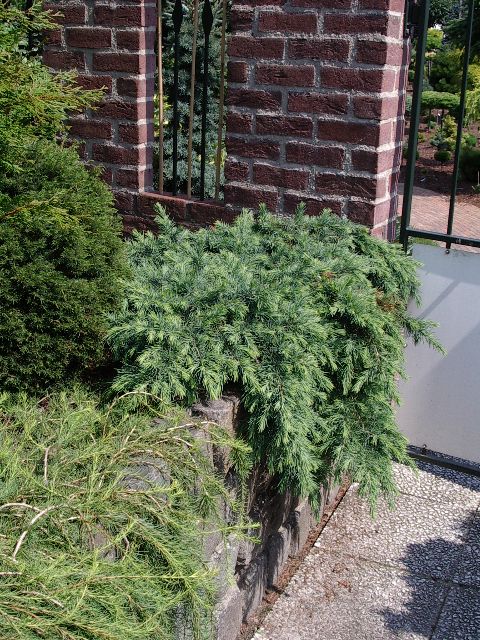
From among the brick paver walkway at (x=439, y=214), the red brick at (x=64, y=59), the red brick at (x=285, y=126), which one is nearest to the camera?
the red brick at (x=285, y=126)

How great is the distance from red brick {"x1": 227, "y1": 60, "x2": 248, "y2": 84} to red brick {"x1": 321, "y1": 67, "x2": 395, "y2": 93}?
1.24 feet

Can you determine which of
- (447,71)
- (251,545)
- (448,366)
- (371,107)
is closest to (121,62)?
(371,107)

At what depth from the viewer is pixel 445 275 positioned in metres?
3.89

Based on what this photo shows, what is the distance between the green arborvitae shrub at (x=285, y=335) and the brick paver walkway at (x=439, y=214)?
252 inches

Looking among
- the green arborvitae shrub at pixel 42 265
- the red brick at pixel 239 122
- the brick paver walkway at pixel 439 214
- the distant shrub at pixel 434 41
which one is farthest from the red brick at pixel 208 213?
the distant shrub at pixel 434 41

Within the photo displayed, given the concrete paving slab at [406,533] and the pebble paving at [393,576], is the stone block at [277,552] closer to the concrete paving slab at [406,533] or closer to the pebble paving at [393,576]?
the pebble paving at [393,576]

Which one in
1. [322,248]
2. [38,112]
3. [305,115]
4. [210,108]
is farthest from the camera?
[210,108]

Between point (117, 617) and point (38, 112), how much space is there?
5.23 feet

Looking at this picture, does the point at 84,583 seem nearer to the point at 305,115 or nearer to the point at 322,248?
the point at 322,248

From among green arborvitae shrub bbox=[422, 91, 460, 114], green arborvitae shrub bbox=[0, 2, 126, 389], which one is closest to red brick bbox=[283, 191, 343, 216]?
green arborvitae shrub bbox=[0, 2, 126, 389]

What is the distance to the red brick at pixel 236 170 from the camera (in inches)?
146

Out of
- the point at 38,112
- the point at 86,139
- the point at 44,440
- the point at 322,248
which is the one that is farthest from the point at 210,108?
the point at 44,440

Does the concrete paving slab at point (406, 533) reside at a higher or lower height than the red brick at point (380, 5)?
lower

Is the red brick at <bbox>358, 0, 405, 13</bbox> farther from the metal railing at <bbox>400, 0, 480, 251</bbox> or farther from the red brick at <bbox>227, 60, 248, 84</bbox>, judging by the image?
the red brick at <bbox>227, 60, 248, 84</bbox>
